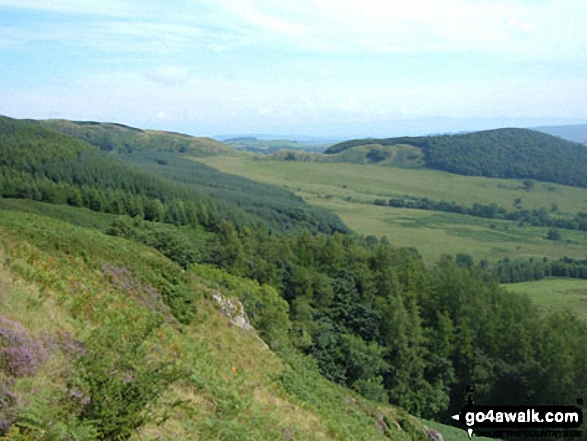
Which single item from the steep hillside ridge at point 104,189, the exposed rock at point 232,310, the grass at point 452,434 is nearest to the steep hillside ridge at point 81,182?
the steep hillside ridge at point 104,189

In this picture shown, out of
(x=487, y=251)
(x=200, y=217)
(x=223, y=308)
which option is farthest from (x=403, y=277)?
(x=487, y=251)

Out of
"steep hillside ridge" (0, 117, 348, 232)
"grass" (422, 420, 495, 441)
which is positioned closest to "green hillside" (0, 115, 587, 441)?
"steep hillside ridge" (0, 117, 348, 232)

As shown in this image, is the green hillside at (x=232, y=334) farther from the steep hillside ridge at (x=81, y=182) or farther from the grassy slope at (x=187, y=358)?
the steep hillside ridge at (x=81, y=182)

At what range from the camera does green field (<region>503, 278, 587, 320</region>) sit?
96.2m

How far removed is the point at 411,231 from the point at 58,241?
153913 mm

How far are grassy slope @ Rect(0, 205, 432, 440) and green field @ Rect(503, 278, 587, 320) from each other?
242ft

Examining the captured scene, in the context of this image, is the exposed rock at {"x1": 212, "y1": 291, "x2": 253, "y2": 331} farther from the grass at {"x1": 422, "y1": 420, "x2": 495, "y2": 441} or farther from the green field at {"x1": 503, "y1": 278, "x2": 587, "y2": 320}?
the green field at {"x1": 503, "y1": 278, "x2": 587, "y2": 320}

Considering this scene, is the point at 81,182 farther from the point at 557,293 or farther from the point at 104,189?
the point at 557,293

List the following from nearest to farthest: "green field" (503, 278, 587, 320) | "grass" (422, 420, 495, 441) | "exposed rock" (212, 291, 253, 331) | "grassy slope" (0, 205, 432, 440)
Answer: "grassy slope" (0, 205, 432, 440), "exposed rock" (212, 291, 253, 331), "grass" (422, 420, 495, 441), "green field" (503, 278, 587, 320)

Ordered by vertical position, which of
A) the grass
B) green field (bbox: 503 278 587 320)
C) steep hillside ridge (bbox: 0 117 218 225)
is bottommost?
green field (bbox: 503 278 587 320)

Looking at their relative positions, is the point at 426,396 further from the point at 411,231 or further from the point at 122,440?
the point at 411,231

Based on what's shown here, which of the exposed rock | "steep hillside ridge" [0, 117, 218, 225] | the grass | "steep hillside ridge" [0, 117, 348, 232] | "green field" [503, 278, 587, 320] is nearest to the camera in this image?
the exposed rock

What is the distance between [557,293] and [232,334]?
3937 inches

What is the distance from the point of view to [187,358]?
1778 centimetres
